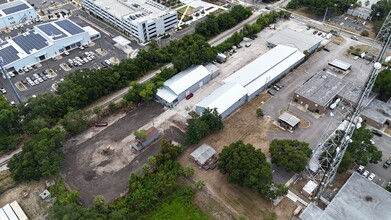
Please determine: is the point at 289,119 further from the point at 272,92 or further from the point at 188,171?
the point at 188,171

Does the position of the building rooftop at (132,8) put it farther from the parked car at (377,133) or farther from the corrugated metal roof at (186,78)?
the parked car at (377,133)

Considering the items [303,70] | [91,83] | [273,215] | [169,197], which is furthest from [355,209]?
[91,83]

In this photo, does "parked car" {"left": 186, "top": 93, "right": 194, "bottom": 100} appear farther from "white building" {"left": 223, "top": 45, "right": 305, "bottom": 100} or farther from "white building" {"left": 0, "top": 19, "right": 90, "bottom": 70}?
"white building" {"left": 0, "top": 19, "right": 90, "bottom": 70}

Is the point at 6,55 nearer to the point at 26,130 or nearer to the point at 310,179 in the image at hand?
the point at 26,130

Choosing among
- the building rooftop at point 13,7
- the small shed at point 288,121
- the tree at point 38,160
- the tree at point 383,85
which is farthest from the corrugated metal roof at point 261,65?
the building rooftop at point 13,7

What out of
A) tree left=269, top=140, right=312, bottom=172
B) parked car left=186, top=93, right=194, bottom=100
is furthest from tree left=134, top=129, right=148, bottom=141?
tree left=269, top=140, right=312, bottom=172

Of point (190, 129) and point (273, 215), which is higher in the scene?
point (190, 129)

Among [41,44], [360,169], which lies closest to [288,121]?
[360,169]
